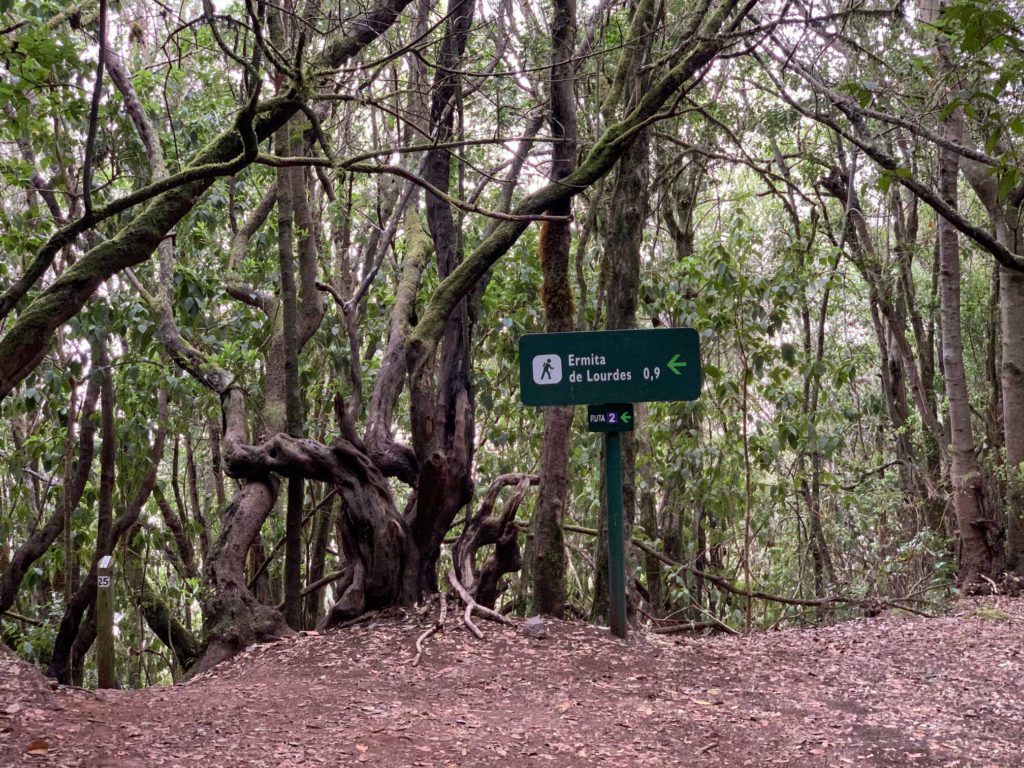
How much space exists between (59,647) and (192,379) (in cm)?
246

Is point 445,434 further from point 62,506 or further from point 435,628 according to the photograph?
point 62,506

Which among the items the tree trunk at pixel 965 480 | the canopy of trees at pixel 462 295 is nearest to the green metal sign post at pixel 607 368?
the canopy of trees at pixel 462 295

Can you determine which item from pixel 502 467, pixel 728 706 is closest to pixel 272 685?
pixel 728 706

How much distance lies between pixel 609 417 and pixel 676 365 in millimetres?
461

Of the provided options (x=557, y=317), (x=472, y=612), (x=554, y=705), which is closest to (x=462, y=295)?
(x=557, y=317)

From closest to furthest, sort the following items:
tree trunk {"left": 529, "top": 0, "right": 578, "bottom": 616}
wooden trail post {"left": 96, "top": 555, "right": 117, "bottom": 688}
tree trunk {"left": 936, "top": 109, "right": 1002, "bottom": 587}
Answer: wooden trail post {"left": 96, "top": 555, "right": 117, "bottom": 688}
tree trunk {"left": 529, "top": 0, "right": 578, "bottom": 616}
tree trunk {"left": 936, "top": 109, "right": 1002, "bottom": 587}

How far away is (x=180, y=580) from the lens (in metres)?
10.4

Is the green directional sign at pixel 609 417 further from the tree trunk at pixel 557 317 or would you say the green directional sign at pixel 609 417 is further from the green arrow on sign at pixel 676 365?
the tree trunk at pixel 557 317

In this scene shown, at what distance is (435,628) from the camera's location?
17.8 ft

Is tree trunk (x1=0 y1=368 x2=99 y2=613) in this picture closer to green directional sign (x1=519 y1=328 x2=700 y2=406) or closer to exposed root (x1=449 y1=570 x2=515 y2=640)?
exposed root (x1=449 y1=570 x2=515 y2=640)

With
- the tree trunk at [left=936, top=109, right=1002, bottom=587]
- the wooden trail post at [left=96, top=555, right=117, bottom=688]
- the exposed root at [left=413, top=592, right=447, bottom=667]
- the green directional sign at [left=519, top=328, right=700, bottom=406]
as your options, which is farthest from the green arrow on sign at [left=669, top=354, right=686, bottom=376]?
the tree trunk at [left=936, top=109, right=1002, bottom=587]

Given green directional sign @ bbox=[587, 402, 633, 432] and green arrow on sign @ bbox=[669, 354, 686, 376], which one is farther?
green directional sign @ bbox=[587, 402, 633, 432]

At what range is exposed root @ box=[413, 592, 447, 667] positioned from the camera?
5.09 meters

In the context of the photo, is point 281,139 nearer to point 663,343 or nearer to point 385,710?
point 663,343
